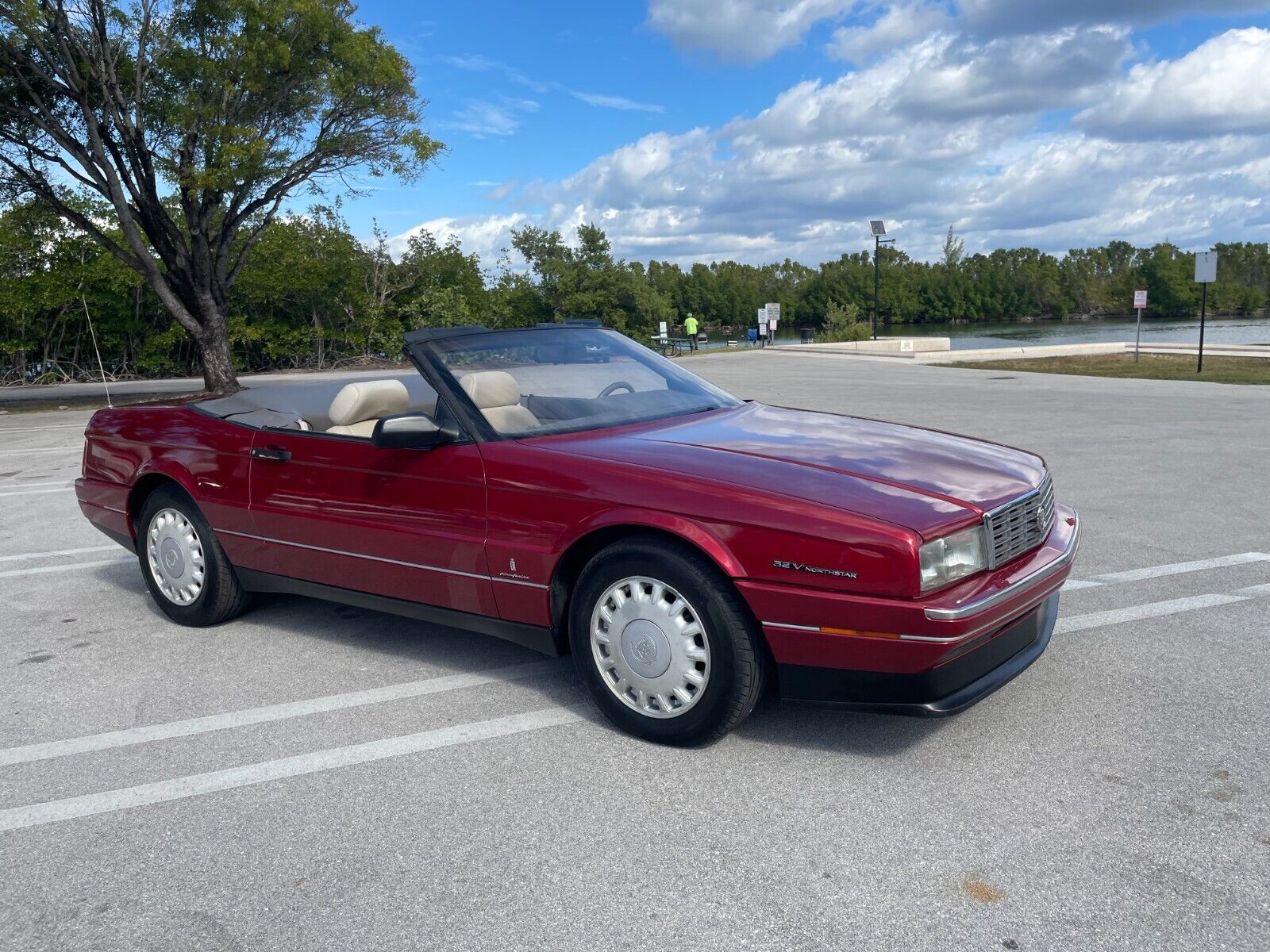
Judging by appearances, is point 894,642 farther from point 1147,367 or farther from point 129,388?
point 129,388

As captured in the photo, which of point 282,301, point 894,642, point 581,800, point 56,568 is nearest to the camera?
point 894,642

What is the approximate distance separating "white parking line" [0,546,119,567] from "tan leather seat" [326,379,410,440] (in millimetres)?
3287

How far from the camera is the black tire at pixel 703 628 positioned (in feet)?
10.7

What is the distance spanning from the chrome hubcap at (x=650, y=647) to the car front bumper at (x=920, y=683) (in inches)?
11.9

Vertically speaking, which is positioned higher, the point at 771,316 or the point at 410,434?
the point at 410,434

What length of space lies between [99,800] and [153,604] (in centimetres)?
254

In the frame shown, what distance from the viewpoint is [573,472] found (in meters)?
3.63

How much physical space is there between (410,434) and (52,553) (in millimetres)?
4480

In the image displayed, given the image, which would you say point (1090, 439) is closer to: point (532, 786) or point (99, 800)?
point (532, 786)

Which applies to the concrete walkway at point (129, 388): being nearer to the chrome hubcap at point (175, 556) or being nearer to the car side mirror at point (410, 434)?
the chrome hubcap at point (175, 556)

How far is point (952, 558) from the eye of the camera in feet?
10.3

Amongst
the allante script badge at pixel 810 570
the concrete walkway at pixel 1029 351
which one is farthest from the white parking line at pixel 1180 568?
the concrete walkway at pixel 1029 351

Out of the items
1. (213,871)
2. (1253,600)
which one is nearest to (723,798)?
(213,871)

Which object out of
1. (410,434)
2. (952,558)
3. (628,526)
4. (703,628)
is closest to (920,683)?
(952,558)
